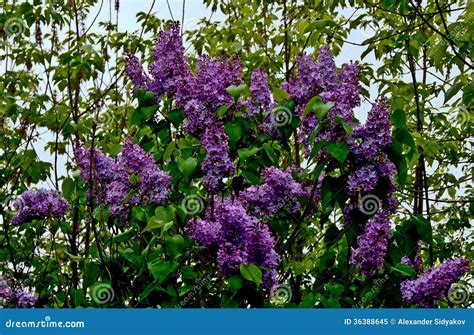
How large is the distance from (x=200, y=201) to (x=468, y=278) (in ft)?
7.34

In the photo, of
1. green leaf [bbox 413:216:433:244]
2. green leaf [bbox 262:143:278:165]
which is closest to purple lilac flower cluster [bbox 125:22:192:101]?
green leaf [bbox 262:143:278:165]

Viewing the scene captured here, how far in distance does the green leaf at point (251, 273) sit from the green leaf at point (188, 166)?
51 cm

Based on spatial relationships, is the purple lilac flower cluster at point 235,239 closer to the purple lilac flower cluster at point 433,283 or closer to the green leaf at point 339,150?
the green leaf at point 339,150

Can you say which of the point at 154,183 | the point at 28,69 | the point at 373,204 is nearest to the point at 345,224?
the point at 373,204

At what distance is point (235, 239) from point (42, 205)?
1.39 metres

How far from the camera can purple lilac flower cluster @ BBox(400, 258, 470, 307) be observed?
3.26 m

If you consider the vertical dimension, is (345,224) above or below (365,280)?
above

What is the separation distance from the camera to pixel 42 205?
4.13 metres

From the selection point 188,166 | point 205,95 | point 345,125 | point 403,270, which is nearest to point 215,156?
point 188,166

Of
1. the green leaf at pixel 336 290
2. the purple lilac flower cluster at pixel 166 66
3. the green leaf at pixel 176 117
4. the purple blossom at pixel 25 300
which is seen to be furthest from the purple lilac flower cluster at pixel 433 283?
the purple blossom at pixel 25 300

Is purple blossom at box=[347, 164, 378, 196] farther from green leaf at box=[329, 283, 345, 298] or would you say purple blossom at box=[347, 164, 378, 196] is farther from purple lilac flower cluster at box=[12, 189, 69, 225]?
purple lilac flower cluster at box=[12, 189, 69, 225]

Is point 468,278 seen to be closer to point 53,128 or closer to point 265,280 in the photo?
point 265,280

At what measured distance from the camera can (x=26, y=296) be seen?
4.35 m

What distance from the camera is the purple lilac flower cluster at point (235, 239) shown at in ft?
10.4
